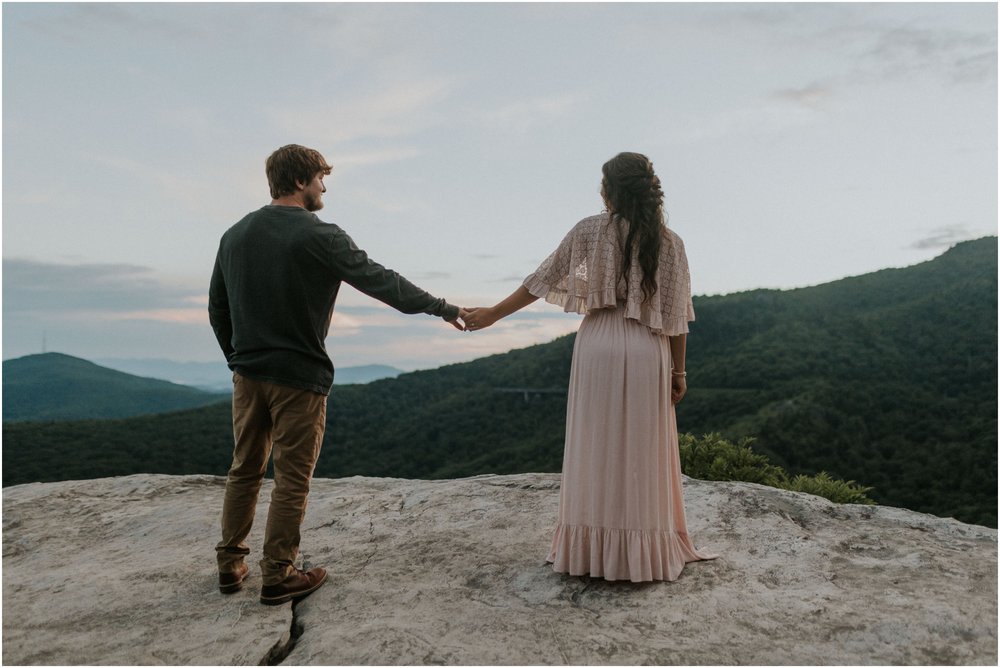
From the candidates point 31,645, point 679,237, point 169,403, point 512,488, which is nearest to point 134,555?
point 31,645

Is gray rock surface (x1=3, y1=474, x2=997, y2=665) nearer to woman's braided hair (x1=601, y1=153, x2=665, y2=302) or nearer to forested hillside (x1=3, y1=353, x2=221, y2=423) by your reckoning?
woman's braided hair (x1=601, y1=153, x2=665, y2=302)

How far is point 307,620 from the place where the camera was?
3.68 m

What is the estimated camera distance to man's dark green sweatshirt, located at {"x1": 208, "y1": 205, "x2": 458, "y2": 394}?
3.77m

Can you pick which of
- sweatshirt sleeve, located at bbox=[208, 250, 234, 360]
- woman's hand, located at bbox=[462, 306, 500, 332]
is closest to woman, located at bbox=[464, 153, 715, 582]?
woman's hand, located at bbox=[462, 306, 500, 332]

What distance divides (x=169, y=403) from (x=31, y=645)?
4923 cm

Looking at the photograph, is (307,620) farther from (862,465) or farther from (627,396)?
(862,465)

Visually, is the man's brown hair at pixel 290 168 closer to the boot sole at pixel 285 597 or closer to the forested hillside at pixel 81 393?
the boot sole at pixel 285 597

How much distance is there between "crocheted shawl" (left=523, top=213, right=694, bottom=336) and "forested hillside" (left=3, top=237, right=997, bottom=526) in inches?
511

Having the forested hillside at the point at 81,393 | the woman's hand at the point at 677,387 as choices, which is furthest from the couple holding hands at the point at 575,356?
the forested hillside at the point at 81,393

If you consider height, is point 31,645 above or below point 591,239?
below

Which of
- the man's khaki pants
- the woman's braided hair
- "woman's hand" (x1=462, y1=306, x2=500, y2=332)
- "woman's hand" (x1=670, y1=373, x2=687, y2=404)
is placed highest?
the woman's braided hair

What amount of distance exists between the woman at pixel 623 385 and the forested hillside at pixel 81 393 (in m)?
43.6

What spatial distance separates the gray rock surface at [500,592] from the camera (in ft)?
10.7

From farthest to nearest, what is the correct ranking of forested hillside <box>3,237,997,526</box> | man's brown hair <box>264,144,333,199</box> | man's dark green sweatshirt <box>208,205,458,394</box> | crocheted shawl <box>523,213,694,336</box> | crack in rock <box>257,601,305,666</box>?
forested hillside <box>3,237,997,526</box> < crocheted shawl <box>523,213,694,336</box> < man's brown hair <box>264,144,333,199</box> < man's dark green sweatshirt <box>208,205,458,394</box> < crack in rock <box>257,601,305,666</box>
